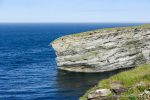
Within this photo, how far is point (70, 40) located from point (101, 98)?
1967 inches

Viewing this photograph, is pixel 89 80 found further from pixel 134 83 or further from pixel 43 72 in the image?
pixel 134 83

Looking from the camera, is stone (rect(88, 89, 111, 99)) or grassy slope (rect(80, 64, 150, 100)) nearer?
grassy slope (rect(80, 64, 150, 100))

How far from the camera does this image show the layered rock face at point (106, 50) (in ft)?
285

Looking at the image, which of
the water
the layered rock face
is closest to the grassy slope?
the water

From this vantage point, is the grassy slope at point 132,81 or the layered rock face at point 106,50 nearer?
the grassy slope at point 132,81

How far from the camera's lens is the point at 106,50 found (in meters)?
87.3

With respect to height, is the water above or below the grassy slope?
→ below

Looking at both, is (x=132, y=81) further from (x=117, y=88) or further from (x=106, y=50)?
(x=106, y=50)

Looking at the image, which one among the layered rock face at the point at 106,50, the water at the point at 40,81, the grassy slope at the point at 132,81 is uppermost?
the grassy slope at the point at 132,81

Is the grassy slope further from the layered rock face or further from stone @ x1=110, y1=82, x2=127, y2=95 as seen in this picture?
the layered rock face

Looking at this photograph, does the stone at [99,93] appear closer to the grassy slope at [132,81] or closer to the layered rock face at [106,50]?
the grassy slope at [132,81]

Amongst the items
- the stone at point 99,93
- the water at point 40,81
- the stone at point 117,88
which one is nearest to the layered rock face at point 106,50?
the water at point 40,81

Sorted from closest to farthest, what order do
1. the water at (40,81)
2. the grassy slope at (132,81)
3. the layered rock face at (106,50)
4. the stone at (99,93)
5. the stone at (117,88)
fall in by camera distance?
the grassy slope at (132,81)
the stone at (99,93)
the stone at (117,88)
the water at (40,81)
the layered rock face at (106,50)

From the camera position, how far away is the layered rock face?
86.9 metres
